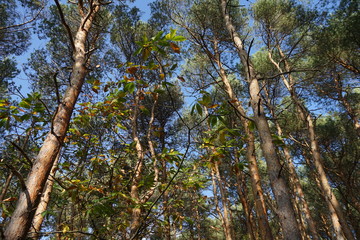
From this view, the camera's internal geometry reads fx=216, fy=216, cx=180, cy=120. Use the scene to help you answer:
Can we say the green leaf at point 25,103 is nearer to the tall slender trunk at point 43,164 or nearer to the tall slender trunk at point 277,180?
the tall slender trunk at point 43,164

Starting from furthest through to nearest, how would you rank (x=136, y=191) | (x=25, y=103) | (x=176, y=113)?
(x=176, y=113), (x=136, y=191), (x=25, y=103)

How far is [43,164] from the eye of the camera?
1380 millimetres

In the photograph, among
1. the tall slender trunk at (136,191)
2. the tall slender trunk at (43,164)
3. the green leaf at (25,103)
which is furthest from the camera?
the tall slender trunk at (136,191)

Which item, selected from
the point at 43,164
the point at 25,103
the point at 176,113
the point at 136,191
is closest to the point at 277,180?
the point at 43,164

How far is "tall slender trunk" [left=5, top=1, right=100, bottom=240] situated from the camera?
1.13 m

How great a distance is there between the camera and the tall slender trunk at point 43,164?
3.72 ft

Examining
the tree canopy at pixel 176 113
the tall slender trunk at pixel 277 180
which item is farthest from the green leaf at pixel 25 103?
the tall slender trunk at pixel 277 180

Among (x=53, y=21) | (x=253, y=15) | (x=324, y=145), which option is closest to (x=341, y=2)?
(x=253, y=15)

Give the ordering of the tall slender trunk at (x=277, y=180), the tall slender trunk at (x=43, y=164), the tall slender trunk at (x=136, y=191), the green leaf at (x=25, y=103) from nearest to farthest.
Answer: the tall slender trunk at (x=43, y=164) < the tall slender trunk at (x=277, y=180) < the green leaf at (x=25, y=103) < the tall slender trunk at (x=136, y=191)

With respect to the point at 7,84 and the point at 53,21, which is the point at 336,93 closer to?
the point at 53,21

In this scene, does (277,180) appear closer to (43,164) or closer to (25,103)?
(43,164)

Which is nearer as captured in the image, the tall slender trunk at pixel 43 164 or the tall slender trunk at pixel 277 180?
the tall slender trunk at pixel 43 164

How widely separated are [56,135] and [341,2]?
9821 millimetres

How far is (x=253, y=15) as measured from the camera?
10.0 metres
